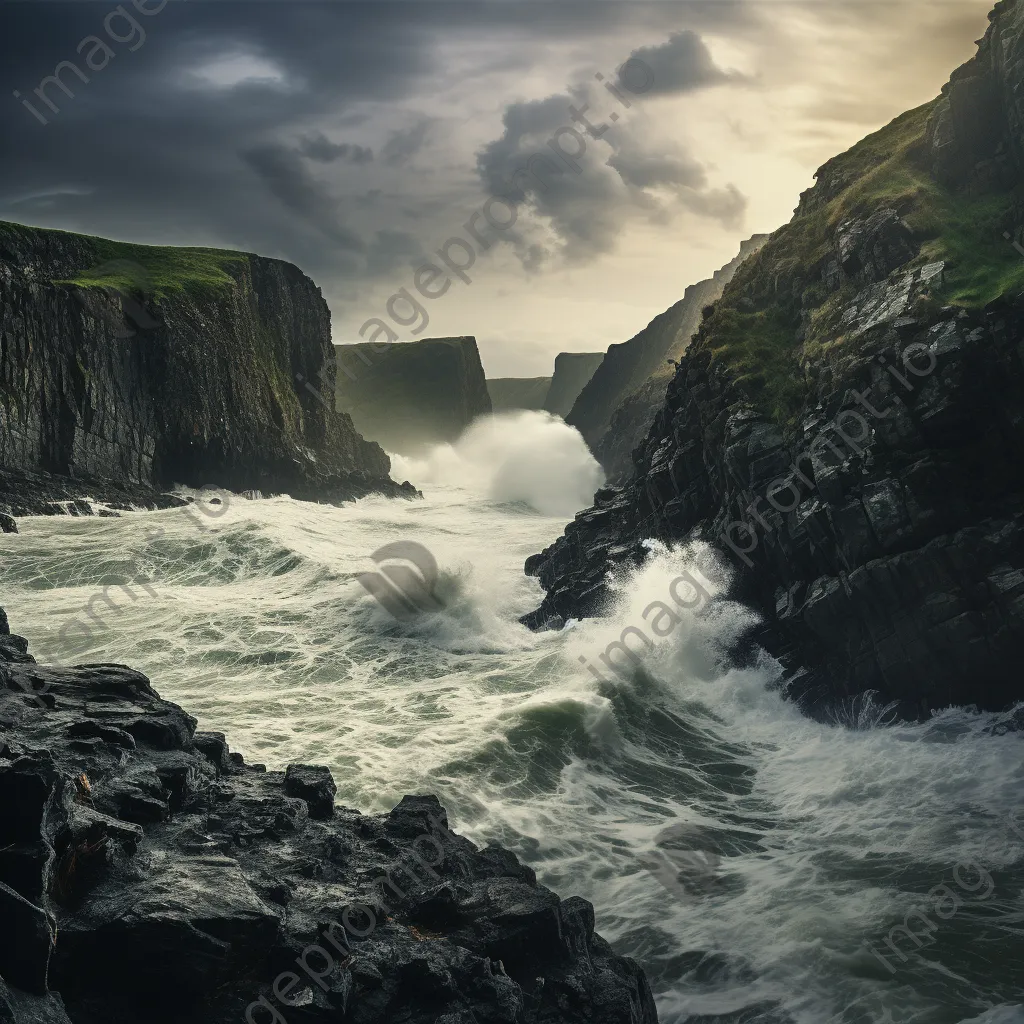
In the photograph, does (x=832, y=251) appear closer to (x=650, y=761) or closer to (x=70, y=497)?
(x=650, y=761)

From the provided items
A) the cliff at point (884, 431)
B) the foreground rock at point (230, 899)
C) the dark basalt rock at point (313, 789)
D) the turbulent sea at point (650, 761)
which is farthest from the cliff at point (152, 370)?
the foreground rock at point (230, 899)

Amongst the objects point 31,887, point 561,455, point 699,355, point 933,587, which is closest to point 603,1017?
point 31,887

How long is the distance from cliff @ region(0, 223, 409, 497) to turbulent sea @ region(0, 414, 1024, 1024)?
2129 cm

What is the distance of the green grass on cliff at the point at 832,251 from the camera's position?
2983cm

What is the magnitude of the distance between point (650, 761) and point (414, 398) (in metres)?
171

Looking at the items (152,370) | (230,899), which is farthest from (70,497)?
(230,899)

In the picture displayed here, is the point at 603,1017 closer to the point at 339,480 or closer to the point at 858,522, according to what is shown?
the point at 858,522

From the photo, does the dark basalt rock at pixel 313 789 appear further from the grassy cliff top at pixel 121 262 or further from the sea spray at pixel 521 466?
the sea spray at pixel 521 466

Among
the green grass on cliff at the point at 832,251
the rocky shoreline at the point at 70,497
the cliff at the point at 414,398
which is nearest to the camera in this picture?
the green grass on cliff at the point at 832,251

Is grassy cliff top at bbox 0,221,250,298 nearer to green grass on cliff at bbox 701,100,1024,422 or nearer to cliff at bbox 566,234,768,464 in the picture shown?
cliff at bbox 566,234,768,464

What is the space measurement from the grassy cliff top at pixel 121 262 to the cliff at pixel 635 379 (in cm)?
4904

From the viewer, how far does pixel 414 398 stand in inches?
7574

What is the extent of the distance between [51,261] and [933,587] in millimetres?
75108

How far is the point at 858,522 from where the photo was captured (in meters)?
26.4
